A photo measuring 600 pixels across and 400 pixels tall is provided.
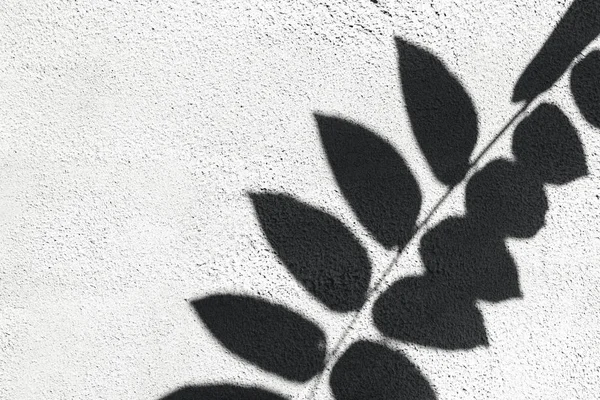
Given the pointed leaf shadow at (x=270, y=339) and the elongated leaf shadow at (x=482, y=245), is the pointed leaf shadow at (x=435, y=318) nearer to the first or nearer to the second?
the elongated leaf shadow at (x=482, y=245)

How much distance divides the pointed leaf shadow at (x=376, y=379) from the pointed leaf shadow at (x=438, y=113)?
558 mm

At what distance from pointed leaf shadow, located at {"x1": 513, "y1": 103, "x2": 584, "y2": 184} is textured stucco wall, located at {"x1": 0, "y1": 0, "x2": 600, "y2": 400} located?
3 centimetres

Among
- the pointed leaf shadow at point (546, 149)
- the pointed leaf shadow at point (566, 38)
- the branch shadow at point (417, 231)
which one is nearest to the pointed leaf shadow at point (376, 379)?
the branch shadow at point (417, 231)

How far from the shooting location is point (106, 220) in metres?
1.83

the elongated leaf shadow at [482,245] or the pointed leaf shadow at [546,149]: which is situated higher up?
the pointed leaf shadow at [546,149]

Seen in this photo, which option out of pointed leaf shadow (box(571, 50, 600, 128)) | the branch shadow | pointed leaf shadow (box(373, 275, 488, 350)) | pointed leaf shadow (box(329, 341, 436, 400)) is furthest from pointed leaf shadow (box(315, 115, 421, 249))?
pointed leaf shadow (box(571, 50, 600, 128))

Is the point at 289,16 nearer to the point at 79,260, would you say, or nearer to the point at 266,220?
the point at 266,220

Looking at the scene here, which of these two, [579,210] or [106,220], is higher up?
[579,210]

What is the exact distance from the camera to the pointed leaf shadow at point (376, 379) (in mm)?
1804

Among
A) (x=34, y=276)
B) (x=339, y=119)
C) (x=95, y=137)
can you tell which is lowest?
(x=34, y=276)

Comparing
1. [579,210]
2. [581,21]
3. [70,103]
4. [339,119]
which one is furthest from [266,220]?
[581,21]

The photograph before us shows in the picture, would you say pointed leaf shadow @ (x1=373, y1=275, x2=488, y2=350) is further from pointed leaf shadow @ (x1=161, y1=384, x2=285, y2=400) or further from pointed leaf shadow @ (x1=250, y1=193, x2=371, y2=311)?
pointed leaf shadow @ (x1=161, y1=384, x2=285, y2=400)

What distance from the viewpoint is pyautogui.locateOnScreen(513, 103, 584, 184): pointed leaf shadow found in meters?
1.82

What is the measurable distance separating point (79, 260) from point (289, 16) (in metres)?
0.96
